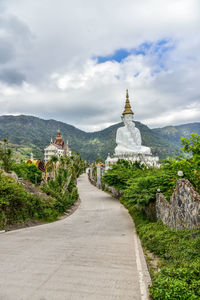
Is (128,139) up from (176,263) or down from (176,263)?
up

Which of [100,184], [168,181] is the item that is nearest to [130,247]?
[168,181]

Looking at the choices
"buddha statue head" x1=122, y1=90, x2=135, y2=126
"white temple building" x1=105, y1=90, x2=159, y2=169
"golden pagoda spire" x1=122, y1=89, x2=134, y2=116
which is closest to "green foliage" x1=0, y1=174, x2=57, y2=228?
→ "white temple building" x1=105, y1=90, x2=159, y2=169

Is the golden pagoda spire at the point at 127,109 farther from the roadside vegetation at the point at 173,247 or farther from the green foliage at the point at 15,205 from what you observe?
the green foliage at the point at 15,205

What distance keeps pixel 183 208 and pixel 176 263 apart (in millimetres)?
2664

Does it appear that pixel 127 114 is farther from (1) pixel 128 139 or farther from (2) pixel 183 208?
(2) pixel 183 208

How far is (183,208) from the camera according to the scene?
812 centimetres

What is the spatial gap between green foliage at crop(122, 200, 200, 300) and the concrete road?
41cm

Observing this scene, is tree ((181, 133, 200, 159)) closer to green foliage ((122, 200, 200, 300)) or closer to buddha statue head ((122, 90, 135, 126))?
green foliage ((122, 200, 200, 300))

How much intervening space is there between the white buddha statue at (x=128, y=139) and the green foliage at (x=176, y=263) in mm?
35831

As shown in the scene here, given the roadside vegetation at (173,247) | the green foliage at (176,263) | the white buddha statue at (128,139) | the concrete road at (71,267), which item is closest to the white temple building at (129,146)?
the white buddha statue at (128,139)

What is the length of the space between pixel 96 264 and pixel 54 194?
12.5 m

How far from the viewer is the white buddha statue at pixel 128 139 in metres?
44.8

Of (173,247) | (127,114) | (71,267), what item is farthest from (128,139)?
(71,267)

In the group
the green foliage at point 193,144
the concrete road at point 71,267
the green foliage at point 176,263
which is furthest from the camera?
the green foliage at point 193,144
